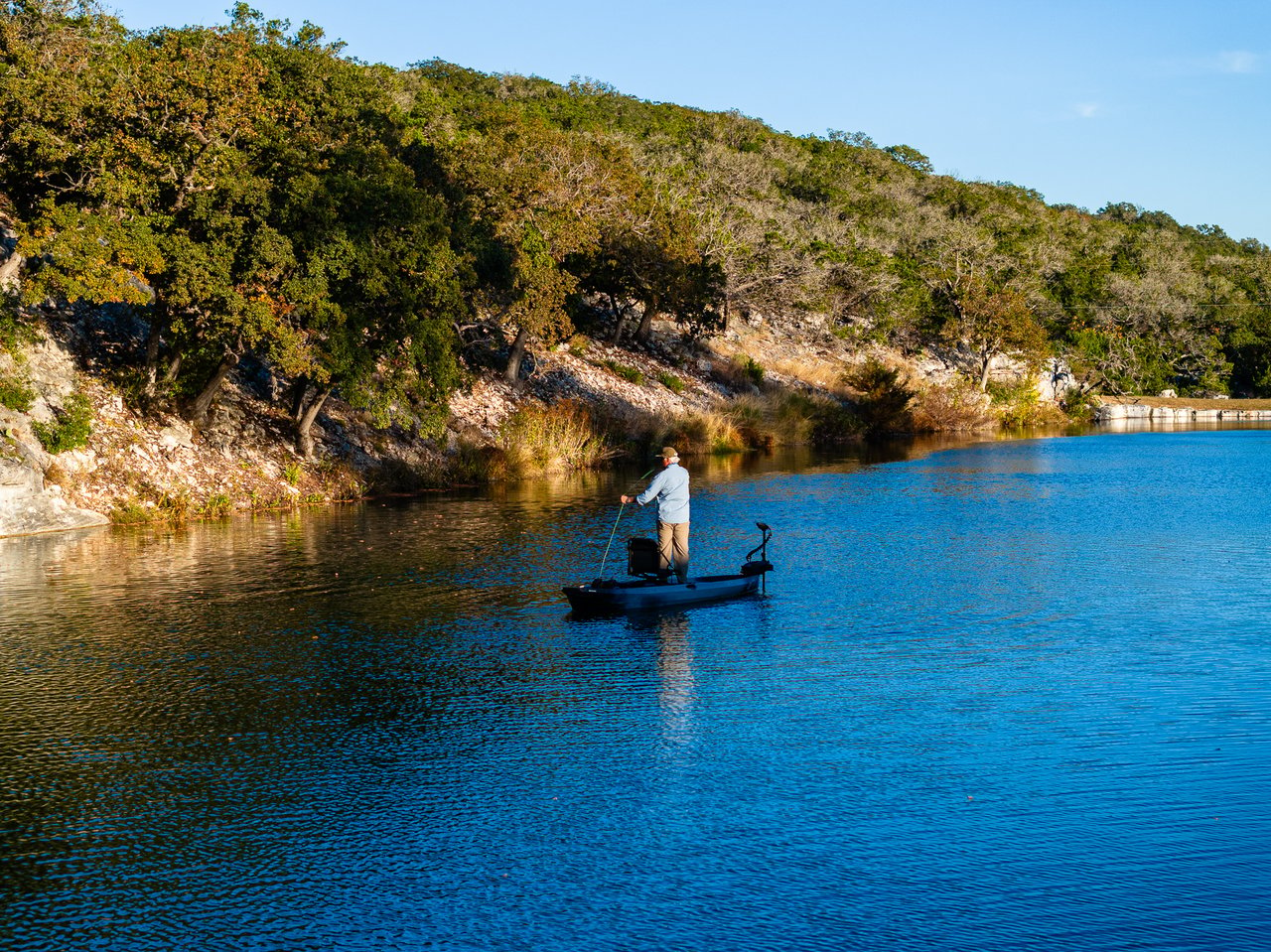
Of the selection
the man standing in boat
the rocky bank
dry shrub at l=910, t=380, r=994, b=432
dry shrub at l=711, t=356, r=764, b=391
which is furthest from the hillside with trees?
the man standing in boat

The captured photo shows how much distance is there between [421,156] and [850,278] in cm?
3711

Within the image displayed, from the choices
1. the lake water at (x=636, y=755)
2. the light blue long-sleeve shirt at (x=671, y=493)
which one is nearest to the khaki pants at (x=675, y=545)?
the light blue long-sleeve shirt at (x=671, y=493)

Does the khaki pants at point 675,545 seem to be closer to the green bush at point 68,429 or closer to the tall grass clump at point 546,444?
the green bush at point 68,429

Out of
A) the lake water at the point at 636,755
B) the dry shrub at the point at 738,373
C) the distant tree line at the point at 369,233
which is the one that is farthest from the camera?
the dry shrub at the point at 738,373

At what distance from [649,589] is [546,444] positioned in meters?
20.5

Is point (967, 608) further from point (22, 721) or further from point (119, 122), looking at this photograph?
point (119, 122)

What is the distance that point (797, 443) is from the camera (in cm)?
5009

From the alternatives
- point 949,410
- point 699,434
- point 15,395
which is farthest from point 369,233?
point 949,410

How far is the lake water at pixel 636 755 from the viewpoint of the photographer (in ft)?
23.1

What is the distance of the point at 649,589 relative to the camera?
51.9 feet

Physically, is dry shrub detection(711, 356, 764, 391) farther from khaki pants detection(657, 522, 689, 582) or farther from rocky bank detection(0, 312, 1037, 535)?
khaki pants detection(657, 522, 689, 582)

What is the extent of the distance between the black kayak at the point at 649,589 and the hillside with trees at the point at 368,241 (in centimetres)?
1238

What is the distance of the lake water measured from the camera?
23.1 feet

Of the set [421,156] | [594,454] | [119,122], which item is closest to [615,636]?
[119,122]
